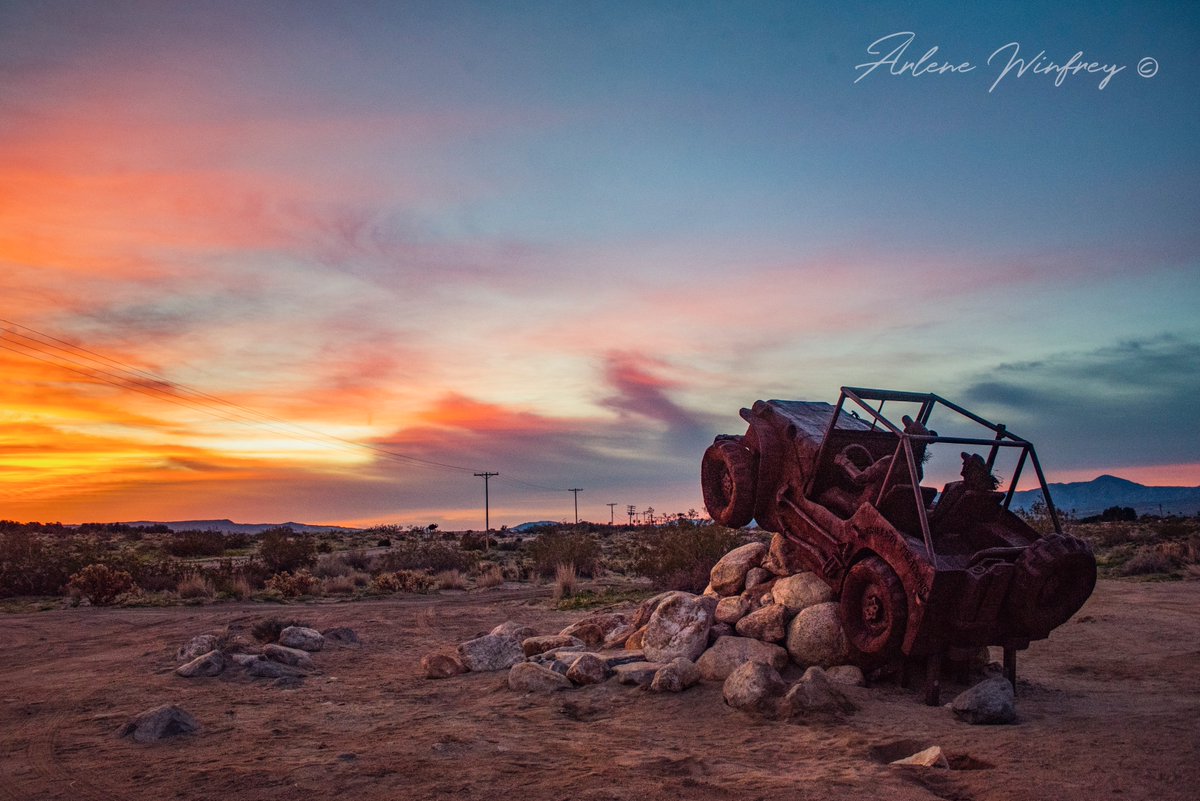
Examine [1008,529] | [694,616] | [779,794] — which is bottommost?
[779,794]

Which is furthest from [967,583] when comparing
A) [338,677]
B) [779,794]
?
[338,677]

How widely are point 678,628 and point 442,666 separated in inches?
132

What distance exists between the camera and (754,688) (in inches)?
322

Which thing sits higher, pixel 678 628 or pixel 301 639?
pixel 678 628

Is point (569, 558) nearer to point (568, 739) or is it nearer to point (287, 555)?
point (287, 555)

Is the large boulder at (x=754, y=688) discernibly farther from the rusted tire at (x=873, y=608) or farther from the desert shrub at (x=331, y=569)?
the desert shrub at (x=331, y=569)

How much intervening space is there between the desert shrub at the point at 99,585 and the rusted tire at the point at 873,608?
19.1 metres

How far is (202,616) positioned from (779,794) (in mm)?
15781

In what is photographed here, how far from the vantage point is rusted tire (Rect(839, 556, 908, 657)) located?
8.13 metres

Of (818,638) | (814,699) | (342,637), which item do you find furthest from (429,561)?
(814,699)

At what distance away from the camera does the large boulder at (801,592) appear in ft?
32.6

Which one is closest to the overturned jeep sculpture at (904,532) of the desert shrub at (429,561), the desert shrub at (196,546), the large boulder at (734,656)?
the large boulder at (734,656)

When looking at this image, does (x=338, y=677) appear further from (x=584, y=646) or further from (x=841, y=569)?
(x=841, y=569)

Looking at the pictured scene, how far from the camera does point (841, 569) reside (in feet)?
30.3
